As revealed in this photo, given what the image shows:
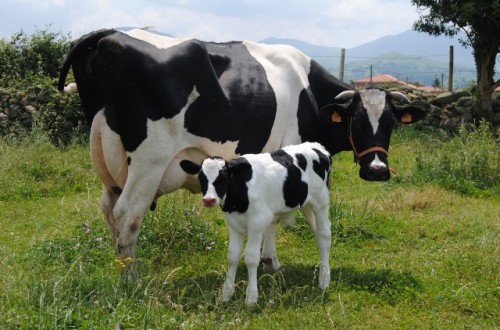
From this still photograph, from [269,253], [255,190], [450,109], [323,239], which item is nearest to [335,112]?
[323,239]

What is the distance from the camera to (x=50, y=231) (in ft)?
25.2

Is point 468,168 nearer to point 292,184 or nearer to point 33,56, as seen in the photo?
point 292,184

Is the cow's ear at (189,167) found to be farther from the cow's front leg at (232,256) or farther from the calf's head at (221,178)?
the cow's front leg at (232,256)

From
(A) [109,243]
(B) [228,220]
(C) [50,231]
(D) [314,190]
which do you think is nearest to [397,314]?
(D) [314,190]

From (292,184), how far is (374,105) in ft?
5.32

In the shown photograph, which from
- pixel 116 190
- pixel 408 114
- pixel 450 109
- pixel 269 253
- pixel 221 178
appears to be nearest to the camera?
pixel 221 178

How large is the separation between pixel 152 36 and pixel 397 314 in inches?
131

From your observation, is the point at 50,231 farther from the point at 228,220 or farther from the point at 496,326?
the point at 496,326

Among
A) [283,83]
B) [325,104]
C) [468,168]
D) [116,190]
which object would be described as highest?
[283,83]

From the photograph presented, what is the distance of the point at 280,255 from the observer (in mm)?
6980

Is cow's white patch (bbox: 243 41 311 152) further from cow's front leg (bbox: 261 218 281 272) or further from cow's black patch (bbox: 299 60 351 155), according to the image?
cow's front leg (bbox: 261 218 281 272)

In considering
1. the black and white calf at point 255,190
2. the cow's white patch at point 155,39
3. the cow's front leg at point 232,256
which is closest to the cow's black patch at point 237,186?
the black and white calf at point 255,190

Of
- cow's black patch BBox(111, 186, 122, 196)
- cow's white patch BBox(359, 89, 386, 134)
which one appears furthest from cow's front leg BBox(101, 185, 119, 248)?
cow's white patch BBox(359, 89, 386, 134)

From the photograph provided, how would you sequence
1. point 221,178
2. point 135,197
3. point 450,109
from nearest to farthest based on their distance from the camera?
point 221,178 → point 135,197 → point 450,109
